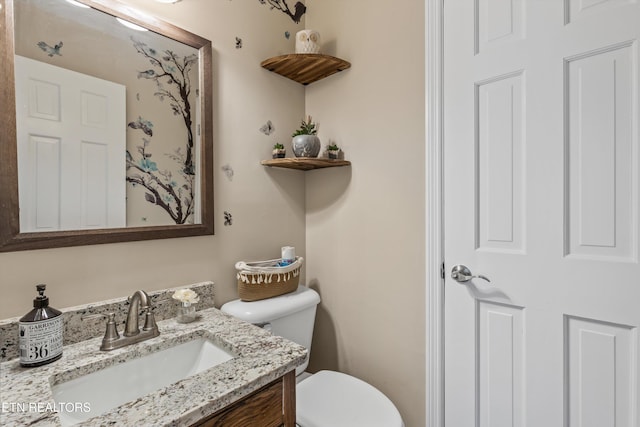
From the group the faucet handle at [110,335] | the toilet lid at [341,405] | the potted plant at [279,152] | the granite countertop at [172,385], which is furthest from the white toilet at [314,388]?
the potted plant at [279,152]

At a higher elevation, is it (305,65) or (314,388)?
(305,65)

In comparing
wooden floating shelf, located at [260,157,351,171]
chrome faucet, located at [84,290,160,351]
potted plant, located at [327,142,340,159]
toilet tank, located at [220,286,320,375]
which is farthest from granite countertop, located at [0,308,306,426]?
potted plant, located at [327,142,340,159]

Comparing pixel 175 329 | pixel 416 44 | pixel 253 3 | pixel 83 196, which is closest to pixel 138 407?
pixel 175 329

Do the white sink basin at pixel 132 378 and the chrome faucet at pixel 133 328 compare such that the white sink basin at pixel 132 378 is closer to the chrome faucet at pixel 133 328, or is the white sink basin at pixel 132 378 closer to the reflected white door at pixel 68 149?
the chrome faucet at pixel 133 328

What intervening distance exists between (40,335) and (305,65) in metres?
1.41

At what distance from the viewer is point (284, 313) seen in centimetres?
126

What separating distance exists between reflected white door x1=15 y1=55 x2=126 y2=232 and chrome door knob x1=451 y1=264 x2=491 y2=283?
122 centimetres

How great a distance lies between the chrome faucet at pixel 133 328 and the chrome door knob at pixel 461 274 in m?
1.08

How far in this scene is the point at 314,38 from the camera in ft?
4.69

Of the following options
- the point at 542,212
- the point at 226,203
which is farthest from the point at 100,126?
the point at 542,212

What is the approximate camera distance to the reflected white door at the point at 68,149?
836 millimetres

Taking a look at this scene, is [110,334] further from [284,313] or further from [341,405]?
[341,405]

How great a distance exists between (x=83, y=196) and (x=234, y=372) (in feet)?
2.36

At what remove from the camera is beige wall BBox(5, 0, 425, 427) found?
125 cm
